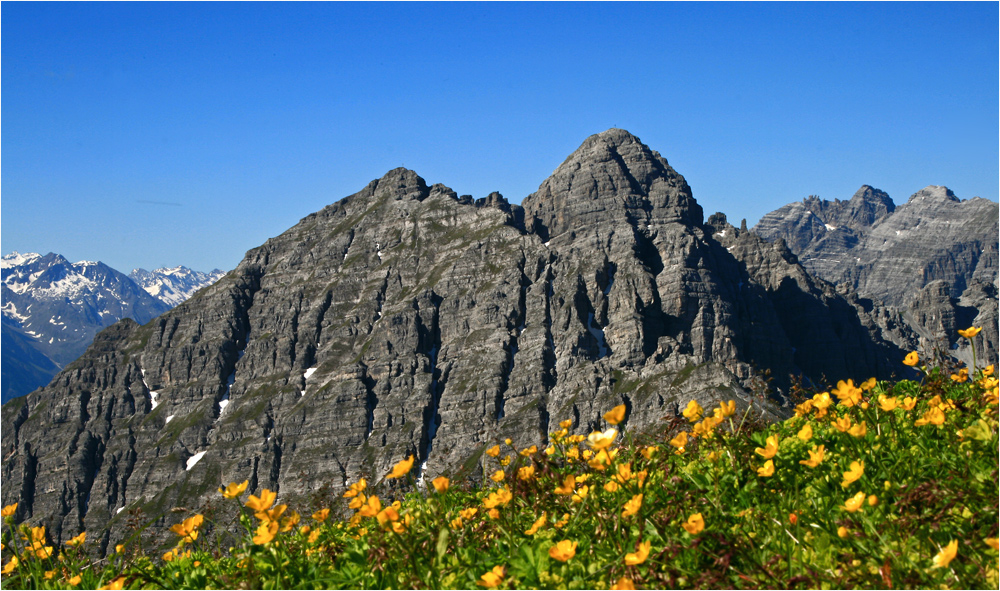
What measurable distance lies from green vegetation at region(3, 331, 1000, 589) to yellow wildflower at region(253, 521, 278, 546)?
0.02m

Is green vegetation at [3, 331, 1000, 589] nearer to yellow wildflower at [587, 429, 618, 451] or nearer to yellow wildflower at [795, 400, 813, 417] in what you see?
yellow wildflower at [587, 429, 618, 451]

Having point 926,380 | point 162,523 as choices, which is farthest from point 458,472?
point 162,523

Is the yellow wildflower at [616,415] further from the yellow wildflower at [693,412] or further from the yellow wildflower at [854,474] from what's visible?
the yellow wildflower at [854,474]

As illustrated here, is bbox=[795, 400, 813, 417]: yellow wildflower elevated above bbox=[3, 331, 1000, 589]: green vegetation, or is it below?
above

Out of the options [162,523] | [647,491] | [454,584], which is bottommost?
[162,523]

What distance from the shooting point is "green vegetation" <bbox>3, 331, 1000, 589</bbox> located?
21.0ft

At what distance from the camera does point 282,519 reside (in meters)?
7.84

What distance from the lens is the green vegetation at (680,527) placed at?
6.40 meters

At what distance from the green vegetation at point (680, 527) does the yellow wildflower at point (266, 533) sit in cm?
2

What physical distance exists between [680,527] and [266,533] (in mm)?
3821

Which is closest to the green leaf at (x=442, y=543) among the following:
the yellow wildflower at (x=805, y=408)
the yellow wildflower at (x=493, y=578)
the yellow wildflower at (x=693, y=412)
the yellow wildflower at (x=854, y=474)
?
the yellow wildflower at (x=493, y=578)

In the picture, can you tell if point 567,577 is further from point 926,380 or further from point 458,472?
point 926,380

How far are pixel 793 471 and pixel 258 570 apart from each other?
18.4ft

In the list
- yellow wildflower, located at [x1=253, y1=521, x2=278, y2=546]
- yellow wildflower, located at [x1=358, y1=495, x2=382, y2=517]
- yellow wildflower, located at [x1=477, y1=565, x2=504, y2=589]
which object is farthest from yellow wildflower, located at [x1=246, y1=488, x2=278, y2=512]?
yellow wildflower, located at [x1=477, y1=565, x2=504, y2=589]
